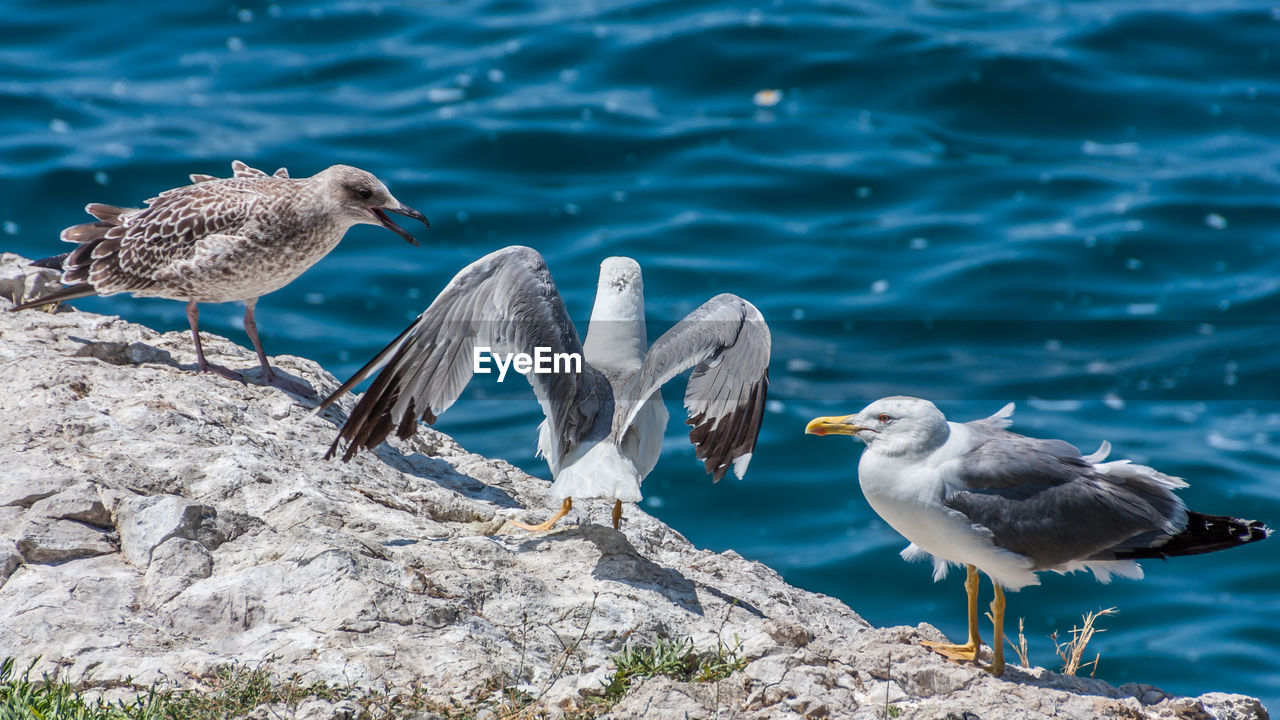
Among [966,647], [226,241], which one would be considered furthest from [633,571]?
[226,241]

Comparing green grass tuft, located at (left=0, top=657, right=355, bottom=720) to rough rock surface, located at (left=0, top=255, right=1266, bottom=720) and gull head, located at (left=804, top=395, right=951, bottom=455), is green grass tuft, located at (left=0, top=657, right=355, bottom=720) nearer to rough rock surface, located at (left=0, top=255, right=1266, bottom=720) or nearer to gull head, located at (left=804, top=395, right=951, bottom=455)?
rough rock surface, located at (left=0, top=255, right=1266, bottom=720)

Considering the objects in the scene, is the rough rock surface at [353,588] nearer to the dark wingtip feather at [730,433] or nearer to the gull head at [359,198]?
the dark wingtip feather at [730,433]

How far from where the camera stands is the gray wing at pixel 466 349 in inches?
220

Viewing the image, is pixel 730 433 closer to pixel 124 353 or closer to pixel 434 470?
pixel 434 470

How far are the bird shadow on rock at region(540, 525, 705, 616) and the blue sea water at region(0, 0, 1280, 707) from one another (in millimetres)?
4858

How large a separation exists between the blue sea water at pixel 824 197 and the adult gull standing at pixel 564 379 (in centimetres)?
468

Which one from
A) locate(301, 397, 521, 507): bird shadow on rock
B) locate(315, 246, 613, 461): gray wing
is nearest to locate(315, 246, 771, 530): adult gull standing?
locate(315, 246, 613, 461): gray wing

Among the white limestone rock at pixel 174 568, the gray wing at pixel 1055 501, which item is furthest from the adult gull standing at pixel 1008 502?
the white limestone rock at pixel 174 568

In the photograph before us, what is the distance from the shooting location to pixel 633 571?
17.3 ft

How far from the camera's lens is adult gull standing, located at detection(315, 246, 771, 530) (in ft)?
18.3

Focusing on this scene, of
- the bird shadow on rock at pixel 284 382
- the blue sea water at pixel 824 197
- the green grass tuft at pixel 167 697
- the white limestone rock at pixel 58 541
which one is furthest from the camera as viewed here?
the blue sea water at pixel 824 197

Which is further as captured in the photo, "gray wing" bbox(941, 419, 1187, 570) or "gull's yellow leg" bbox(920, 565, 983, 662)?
"gull's yellow leg" bbox(920, 565, 983, 662)

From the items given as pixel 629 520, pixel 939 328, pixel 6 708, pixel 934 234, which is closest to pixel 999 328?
pixel 939 328

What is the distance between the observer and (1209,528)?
515 centimetres
